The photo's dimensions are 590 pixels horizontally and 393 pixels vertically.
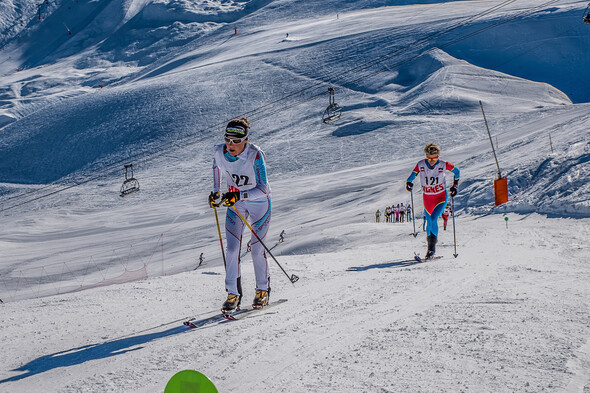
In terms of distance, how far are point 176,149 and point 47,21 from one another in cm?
7104

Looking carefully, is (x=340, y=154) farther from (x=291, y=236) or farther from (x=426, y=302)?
(x=426, y=302)

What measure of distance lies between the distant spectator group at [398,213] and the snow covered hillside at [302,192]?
78.2 inches

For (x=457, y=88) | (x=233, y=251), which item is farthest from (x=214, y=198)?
(x=457, y=88)

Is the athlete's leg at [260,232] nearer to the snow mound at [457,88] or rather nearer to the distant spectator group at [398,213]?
the distant spectator group at [398,213]

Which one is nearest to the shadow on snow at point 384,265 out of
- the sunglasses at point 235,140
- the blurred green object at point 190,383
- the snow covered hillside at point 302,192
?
the snow covered hillside at point 302,192

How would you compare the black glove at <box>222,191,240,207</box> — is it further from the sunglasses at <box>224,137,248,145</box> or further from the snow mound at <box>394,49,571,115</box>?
the snow mound at <box>394,49,571,115</box>

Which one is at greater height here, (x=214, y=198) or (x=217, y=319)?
(x=214, y=198)

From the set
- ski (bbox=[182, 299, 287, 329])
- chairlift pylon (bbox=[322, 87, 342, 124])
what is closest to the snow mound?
chairlift pylon (bbox=[322, 87, 342, 124])

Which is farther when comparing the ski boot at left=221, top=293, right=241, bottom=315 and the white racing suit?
the white racing suit

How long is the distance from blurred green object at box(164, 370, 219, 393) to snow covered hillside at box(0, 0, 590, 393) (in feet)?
4.19

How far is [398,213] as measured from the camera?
24.3m

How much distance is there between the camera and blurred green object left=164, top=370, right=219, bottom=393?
2748 millimetres

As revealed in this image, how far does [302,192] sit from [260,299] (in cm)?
3110

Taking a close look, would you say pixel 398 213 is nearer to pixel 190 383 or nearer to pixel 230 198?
pixel 230 198
